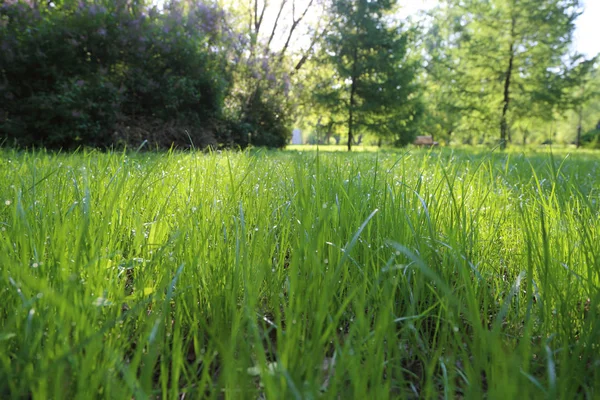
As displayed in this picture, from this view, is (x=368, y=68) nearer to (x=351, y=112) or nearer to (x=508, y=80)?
(x=351, y=112)

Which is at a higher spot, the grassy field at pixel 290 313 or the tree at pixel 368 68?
the tree at pixel 368 68

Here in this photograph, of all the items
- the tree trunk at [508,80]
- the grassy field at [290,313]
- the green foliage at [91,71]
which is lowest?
the grassy field at [290,313]

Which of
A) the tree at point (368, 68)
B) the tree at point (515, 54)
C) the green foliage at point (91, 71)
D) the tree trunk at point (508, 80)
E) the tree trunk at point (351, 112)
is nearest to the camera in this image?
the green foliage at point (91, 71)

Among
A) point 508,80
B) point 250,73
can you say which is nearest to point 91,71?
point 250,73

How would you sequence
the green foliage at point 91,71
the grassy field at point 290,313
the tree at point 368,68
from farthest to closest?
the tree at point 368,68 < the green foliage at point 91,71 < the grassy field at point 290,313

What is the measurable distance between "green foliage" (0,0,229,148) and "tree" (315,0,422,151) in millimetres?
7596

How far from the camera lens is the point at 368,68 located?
13.3 m

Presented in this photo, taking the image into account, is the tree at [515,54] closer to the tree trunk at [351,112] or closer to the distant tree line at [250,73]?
the distant tree line at [250,73]

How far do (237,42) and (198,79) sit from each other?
316 cm

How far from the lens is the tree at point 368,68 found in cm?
1320

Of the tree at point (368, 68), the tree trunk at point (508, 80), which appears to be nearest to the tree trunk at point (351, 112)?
the tree at point (368, 68)

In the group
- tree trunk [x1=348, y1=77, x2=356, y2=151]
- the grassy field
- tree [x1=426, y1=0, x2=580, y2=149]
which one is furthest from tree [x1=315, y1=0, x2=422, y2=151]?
the grassy field

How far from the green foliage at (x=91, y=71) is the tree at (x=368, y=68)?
7596 millimetres

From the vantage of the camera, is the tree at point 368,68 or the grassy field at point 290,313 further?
the tree at point 368,68
